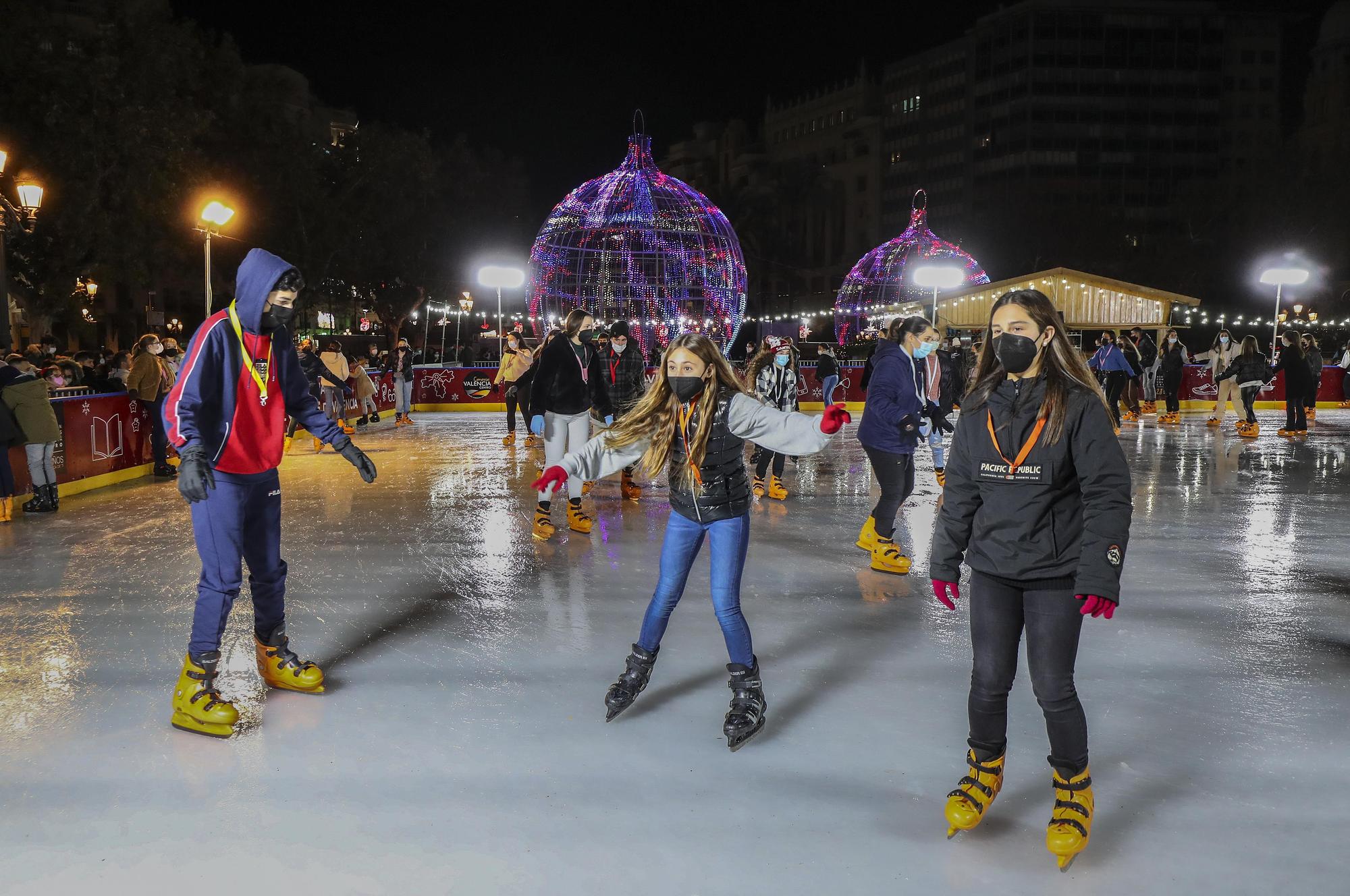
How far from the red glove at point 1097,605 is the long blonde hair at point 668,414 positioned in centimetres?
150

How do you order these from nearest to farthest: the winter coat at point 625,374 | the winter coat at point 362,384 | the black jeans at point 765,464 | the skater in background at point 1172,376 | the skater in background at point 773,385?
the winter coat at point 625,374 < the skater in background at point 773,385 < the black jeans at point 765,464 < the winter coat at point 362,384 < the skater in background at point 1172,376

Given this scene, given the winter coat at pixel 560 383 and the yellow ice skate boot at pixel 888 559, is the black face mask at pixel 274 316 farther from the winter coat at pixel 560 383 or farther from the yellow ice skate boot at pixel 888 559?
the yellow ice skate boot at pixel 888 559

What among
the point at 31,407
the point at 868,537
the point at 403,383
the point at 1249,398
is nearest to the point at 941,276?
the point at 1249,398

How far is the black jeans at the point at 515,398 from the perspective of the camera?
1239cm

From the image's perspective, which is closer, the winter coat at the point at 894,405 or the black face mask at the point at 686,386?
the black face mask at the point at 686,386

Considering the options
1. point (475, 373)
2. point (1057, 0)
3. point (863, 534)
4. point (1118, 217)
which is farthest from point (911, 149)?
point (863, 534)

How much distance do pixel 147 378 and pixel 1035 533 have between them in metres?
10.6

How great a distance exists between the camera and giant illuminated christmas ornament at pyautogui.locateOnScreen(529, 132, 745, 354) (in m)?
21.8

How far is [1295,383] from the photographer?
16141 millimetres

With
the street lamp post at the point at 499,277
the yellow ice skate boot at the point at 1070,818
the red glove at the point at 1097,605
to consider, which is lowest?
the yellow ice skate boot at the point at 1070,818

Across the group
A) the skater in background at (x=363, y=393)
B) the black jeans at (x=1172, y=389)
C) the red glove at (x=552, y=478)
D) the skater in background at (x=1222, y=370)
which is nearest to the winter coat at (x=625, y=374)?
the red glove at (x=552, y=478)

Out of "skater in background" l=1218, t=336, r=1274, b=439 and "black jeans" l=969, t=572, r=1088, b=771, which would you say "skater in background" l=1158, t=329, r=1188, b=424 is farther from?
"black jeans" l=969, t=572, r=1088, b=771

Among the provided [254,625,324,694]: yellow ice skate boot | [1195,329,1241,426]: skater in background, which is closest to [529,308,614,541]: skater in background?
[254,625,324,694]: yellow ice skate boot

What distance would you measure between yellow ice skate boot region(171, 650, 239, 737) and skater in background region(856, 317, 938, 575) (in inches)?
158
